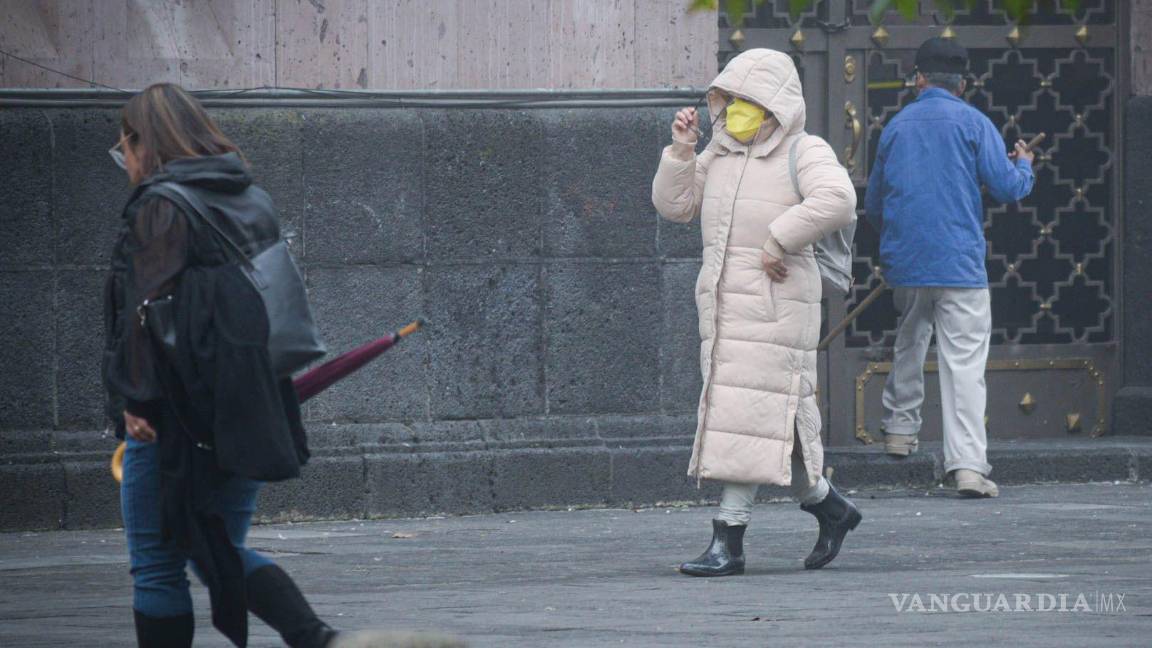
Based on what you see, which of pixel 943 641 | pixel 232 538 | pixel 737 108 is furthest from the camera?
pixel 737 108

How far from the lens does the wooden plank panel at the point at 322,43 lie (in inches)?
376

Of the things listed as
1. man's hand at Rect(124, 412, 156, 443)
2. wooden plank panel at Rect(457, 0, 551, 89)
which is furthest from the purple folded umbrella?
wooden plank panel at Rect(457, 0, 551, 89)

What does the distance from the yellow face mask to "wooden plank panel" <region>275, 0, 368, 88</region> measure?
244 centimetres

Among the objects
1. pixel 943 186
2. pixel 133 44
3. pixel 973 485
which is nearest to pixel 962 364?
pixel 973 485

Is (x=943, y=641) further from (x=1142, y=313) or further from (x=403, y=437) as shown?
(x=1142, y=313)

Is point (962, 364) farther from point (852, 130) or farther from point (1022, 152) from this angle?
point (852, 130)

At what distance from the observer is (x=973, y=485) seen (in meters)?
10.2

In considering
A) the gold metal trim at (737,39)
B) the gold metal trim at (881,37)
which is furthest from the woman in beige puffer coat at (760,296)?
the gold metal trim at (881,37)

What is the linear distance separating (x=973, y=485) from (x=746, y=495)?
2825 millimetres

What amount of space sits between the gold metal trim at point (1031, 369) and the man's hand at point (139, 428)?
649 cm

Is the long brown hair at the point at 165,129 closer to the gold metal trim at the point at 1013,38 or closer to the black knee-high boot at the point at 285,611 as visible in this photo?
the black knee-high boot at the point at 285,611

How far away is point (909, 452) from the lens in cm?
1063

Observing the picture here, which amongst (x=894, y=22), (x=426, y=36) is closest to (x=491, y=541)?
(x=426, y=36)

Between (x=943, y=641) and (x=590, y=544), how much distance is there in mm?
2993
